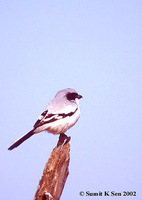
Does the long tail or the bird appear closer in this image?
the long tail

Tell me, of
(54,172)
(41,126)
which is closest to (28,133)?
(41,126)

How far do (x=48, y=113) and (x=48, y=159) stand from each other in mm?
1326

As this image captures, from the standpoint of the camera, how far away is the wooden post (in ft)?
16.2

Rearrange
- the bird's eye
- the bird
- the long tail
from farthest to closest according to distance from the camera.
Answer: the bird's eye
the bird
the long tail

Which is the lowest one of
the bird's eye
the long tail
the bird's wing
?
the long tail

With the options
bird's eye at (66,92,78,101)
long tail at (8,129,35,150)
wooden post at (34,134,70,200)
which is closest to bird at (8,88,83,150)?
long tail at (8,129,35,150)

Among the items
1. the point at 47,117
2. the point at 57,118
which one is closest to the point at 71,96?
the point at 57,118

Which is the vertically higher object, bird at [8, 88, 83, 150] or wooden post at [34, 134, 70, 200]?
bird at [8, 88, 83, 150]

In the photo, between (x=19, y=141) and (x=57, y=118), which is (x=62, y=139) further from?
(x=19, y=141)

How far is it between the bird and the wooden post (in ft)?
2.32

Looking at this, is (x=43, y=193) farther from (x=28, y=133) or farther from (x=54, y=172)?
(x=28, y=133)

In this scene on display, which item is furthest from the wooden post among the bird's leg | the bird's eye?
the bird's eye

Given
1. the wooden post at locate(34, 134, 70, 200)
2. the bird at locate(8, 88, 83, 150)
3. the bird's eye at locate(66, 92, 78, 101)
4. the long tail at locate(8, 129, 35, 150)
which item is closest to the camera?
the wooden post at locate(34, 134, 70, 200)

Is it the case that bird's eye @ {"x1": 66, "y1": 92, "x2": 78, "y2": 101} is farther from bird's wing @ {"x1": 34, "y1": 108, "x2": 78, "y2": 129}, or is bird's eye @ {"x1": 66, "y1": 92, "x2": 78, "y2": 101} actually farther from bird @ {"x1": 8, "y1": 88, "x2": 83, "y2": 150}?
bird's wing @ {"x1": 34, "y1": 108, "x2": 78, "y2": 129}
